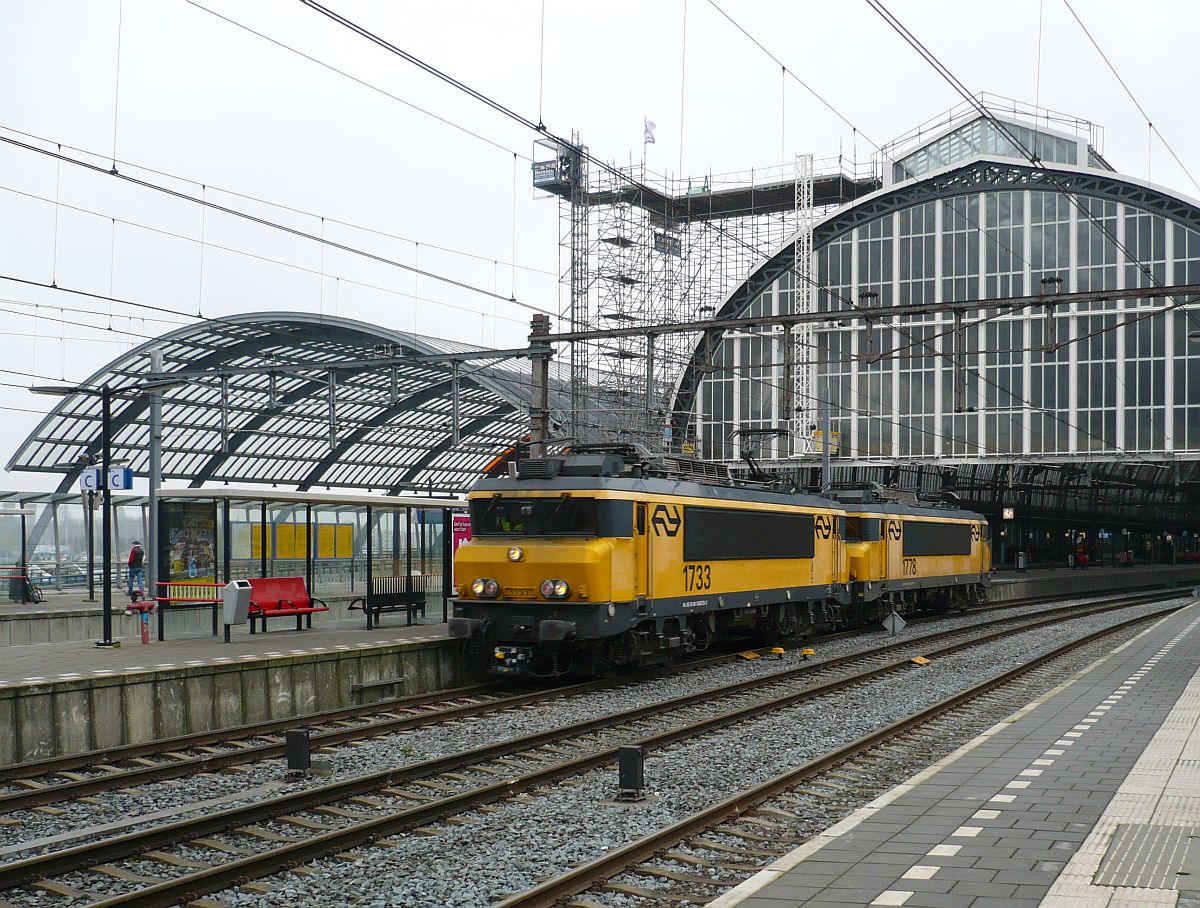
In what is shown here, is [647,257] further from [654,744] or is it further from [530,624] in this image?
[654,744]

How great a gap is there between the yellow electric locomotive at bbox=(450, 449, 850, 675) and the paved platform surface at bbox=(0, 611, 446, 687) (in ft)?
6.43

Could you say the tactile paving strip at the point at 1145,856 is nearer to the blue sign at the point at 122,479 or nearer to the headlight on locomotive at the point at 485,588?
the headlight on locomotive at the point at 485,588

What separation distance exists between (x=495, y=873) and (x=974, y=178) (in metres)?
54.9

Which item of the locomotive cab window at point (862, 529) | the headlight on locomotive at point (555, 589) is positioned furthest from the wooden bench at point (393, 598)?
the locomotive cab window at point (862, 529)

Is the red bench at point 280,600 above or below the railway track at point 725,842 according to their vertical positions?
above

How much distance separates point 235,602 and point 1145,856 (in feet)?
49.7

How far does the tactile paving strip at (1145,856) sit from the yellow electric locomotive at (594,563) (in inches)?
397

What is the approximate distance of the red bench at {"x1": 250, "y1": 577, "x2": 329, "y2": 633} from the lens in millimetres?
21328

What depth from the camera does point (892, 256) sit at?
58812 mm

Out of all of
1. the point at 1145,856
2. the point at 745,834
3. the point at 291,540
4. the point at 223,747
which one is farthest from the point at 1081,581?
the point at 1145,856

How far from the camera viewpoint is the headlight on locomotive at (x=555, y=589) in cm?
1792

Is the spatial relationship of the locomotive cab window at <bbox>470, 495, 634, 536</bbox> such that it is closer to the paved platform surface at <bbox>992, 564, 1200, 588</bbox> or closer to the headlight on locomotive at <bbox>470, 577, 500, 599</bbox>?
the headlight on locomotive at <bbox>470, 577, 500, 599</bbox>

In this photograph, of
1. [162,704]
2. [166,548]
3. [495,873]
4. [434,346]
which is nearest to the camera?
[495,873]

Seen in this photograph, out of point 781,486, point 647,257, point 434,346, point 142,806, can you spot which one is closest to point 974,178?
point 647,257
